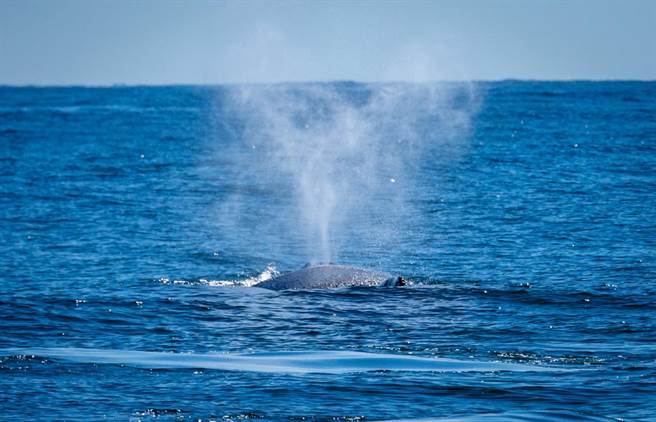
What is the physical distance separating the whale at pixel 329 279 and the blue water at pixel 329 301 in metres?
0.73

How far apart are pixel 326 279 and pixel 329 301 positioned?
1660 millimetres

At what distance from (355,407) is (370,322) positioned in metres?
6.02

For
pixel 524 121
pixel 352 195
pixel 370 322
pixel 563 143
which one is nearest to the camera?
pixel 370 322

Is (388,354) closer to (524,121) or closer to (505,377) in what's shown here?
(505,377)

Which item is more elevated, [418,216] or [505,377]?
[418,216]

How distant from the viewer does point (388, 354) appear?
18156 mm

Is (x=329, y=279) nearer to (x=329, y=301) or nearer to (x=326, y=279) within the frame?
(x=326, y=279)

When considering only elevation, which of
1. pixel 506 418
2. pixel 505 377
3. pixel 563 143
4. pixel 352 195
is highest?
pixel 563 143

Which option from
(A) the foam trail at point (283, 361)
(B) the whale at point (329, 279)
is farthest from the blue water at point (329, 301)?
(B) the whale at point (329, 279)

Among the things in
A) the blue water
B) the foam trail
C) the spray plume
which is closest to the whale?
the blue water

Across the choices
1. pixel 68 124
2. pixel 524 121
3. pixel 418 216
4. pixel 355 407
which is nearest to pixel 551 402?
pixel 355 407

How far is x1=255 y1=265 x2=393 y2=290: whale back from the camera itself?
24328 millimetres

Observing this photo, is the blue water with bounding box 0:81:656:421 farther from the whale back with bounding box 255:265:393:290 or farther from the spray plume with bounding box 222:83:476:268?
the whale back with bounding box 255:265:393:290

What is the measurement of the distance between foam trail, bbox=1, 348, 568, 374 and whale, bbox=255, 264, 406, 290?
6000 mm
